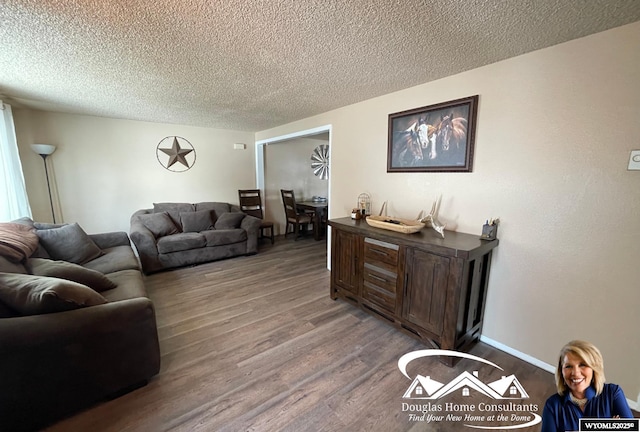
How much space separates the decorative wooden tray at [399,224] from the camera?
216 cm

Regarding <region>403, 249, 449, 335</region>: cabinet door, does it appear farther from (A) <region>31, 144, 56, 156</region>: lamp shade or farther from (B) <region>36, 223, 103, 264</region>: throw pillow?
(A) <region>31, 144, 56, 156</region>: lamp shade

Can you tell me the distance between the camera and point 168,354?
2.00 m

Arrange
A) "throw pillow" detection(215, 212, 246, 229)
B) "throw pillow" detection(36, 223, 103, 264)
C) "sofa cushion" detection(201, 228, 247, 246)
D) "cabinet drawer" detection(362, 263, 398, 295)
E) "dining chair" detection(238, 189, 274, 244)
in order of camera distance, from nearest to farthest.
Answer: "cabinet drawer" detection(362, 263, 398, 295) < "throw pillow" detection(36, 223, 103, 264) < "sofa cushion" detection(201, 228, 247, 246) < "throw pillow" detection(215, 212, 246, 229) < "dining chair" detection(238, 189, 274, 244)

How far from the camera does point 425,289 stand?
200cm

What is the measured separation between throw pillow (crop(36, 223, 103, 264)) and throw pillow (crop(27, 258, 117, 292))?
56 cm

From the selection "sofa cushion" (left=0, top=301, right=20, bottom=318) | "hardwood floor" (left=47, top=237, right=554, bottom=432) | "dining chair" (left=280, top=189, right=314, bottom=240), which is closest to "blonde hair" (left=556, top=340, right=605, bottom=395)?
"hardwood floor" (left=47, top=237, right=554, bottom=432)

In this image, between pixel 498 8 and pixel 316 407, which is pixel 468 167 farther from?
pixel 316 407

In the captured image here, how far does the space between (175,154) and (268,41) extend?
12.4 ft

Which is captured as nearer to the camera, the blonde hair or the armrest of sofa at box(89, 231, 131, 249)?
the blonde hair

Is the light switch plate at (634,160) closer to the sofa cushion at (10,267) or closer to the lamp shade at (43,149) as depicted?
the sofa cushion at (10,267)

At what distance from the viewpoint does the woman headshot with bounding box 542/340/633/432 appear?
2.41 feet

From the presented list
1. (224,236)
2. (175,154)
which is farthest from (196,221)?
(175,154)

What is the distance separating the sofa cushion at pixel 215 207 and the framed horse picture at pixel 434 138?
3.35 metres

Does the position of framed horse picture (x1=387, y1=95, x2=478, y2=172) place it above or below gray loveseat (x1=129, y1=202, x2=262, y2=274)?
above
